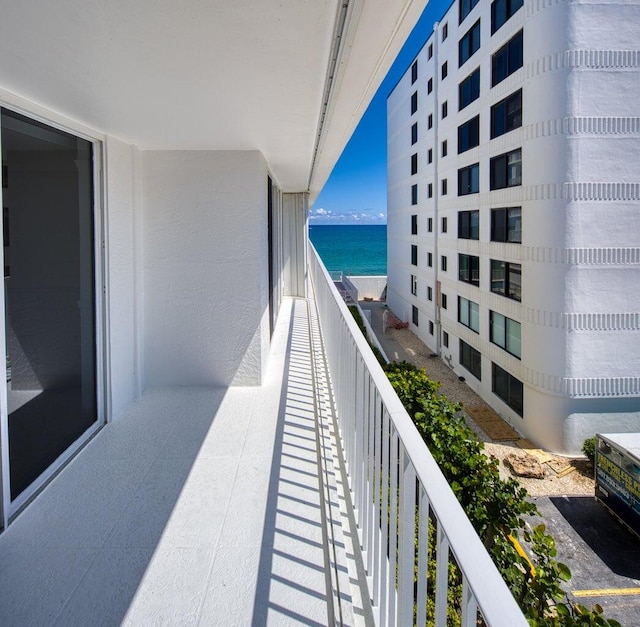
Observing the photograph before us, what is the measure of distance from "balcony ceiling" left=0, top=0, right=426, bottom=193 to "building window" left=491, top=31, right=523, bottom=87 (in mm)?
10250

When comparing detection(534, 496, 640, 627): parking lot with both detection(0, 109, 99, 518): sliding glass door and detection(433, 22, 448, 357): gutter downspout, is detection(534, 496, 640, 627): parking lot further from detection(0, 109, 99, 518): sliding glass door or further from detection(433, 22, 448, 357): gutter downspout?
detection(433, 22, 448, 357): gutter downspout

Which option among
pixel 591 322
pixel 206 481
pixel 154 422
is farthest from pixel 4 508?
pixel 591 322

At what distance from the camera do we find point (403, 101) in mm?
20344

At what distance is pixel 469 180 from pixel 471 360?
17.4ft

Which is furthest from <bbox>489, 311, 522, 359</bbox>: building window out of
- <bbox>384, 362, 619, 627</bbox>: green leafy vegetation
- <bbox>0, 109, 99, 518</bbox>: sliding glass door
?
<bbox>0, 109, 99, 518</bbox>: sliding glass door

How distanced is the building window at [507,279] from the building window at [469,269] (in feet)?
3.16

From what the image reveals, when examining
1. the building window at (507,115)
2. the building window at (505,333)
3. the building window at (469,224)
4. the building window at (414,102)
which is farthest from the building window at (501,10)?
the building window at (505,333)

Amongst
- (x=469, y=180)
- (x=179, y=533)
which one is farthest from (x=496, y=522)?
(x=469, y=180)

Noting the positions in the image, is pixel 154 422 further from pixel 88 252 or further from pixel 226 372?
pixel 88 252

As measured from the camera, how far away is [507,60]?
1157 cm

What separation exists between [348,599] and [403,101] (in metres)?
21.5

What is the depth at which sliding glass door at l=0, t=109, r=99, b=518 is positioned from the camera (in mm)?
2217

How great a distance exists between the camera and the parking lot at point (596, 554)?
6.56 metres

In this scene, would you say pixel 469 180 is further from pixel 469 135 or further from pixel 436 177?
pixel 436 177
